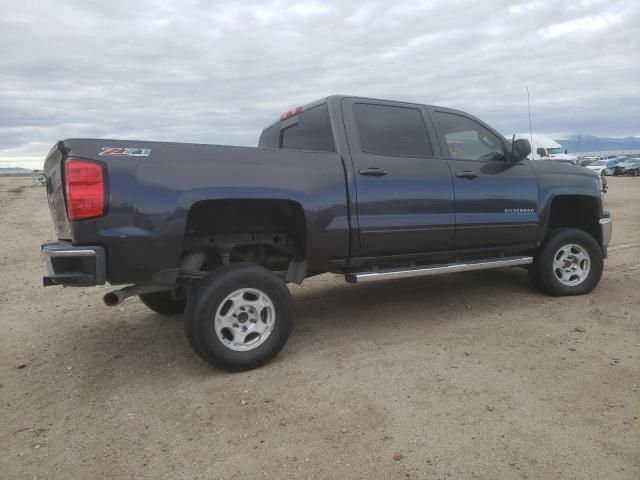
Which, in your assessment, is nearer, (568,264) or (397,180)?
(397,180)

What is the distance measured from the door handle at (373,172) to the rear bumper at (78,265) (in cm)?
205

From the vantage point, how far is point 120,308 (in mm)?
5734

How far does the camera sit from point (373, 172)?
Result: 4.32 metres

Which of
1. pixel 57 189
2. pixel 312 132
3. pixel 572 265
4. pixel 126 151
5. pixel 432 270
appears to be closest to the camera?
pixel 126 151

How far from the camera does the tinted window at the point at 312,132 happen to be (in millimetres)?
4495

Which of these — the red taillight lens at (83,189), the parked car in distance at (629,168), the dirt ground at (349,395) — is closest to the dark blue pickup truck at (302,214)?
the red taillight lens at (83,189)

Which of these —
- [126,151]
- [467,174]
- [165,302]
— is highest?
[126,151]

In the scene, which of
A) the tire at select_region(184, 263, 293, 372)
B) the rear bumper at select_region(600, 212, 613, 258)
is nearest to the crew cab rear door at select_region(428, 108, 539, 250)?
the rear bumper at select_region(600, 212, 613, 258)

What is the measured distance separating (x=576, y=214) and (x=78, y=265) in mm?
5139

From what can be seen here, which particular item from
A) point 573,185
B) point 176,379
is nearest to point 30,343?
point 176,379

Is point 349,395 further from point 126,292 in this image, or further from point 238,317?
point 126,292

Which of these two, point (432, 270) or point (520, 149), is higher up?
point (520, 149)

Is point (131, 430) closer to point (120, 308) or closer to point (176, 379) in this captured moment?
point (176, 379)

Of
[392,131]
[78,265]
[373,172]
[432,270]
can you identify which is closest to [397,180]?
[373,172]
